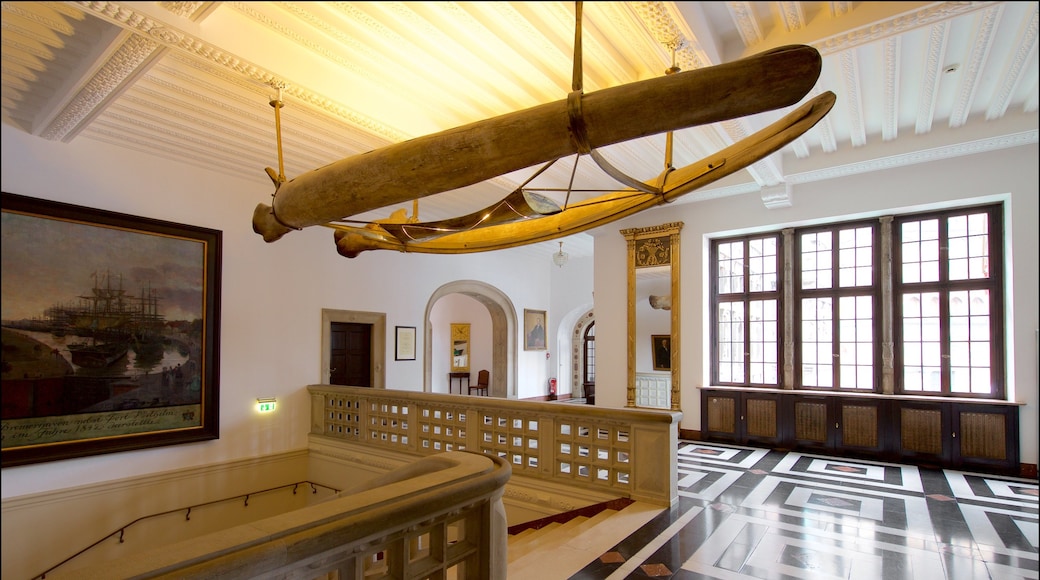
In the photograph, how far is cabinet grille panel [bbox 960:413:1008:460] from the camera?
20.2 feet

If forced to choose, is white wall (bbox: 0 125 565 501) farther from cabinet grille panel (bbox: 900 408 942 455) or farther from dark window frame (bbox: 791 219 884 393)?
cabinet grille panel (bbox: 900 408 942 455)

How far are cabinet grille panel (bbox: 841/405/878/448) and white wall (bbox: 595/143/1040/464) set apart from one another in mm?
1430

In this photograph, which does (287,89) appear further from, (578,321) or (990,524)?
(578,321)

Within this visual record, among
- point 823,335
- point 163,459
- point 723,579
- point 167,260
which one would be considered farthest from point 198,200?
point 823,335

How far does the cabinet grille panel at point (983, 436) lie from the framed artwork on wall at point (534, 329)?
27.9 feet

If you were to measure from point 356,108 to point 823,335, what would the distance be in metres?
7.01

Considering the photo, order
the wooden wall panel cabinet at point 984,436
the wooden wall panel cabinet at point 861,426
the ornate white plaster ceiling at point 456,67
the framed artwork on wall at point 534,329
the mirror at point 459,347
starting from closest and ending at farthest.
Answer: the ornate white plaster ceiling at point 456,67
the wooden wall panel cabinet at point 984,436
the wooden wall panel cabinet at point 861,426
the framed artwork on wall at point 534,329
the mirror at point 459,347

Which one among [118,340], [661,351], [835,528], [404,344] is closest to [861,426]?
[835,528]

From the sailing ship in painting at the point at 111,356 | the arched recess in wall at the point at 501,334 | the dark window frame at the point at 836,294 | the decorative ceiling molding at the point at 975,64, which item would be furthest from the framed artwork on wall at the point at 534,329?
the decorative ceiling molding at the point at 975,64

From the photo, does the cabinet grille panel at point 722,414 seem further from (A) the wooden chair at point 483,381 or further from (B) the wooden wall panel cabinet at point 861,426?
(A) the wooden chair at point 483,381

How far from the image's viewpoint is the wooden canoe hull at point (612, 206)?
2080 millimetres

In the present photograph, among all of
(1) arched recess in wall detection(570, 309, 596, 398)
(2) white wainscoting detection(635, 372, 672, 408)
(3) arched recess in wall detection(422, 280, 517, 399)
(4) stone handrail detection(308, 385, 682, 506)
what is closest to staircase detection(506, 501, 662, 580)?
(4) stone handrail detection(308, 385, 682, 506)

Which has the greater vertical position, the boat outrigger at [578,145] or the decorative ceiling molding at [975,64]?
the decorative ceiling molding at [975,64]

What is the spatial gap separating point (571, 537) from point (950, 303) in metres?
6.07
